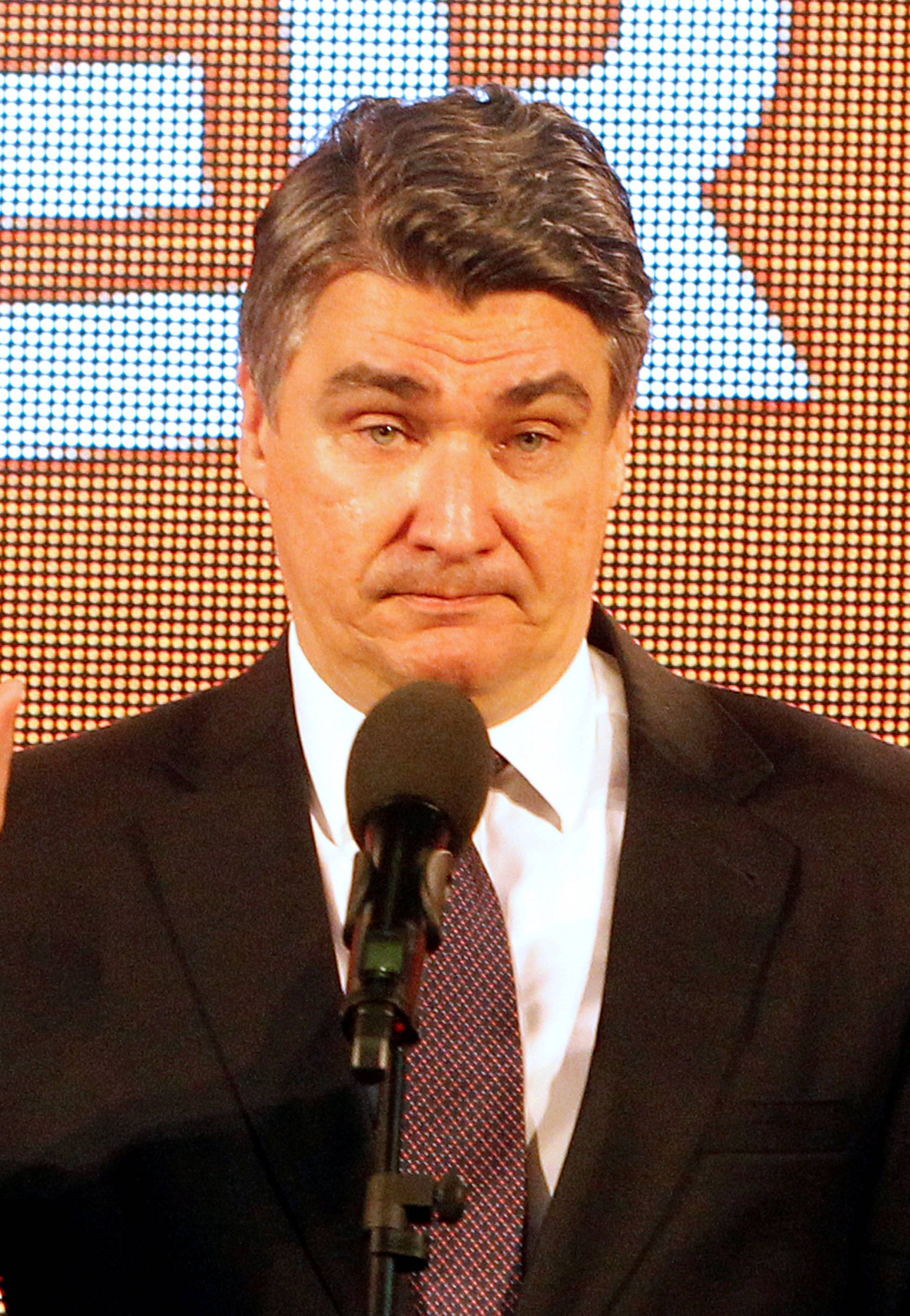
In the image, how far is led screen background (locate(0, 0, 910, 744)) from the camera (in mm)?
2197

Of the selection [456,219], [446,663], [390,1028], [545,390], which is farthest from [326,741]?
[390,1028]

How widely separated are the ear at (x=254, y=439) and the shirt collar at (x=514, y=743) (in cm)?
16

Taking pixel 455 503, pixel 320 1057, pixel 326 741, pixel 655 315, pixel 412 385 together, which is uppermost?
pixel 655 315

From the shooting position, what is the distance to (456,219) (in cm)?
175

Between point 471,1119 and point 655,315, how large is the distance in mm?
987

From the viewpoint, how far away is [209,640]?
2211 millimetres

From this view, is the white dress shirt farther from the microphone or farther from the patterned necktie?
the microphone

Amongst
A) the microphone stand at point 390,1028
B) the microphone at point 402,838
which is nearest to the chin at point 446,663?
the microphone at point 402,838

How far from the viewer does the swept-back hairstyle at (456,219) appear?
5.76ft

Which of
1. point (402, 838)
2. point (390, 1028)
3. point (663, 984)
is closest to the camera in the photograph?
point (390, 1028)

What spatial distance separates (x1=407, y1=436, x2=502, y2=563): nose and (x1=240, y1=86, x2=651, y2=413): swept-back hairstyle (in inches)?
5.6

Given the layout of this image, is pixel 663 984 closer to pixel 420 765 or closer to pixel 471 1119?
pixel 471 1119

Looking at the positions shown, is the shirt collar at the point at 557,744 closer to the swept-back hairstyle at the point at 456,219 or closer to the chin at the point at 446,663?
the chin at the point at 446,663

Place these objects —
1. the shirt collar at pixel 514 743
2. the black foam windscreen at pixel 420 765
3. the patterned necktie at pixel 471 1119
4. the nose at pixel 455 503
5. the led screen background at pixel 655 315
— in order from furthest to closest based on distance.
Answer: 1. the led screen background at pixel 655 315
2. the shirt collar at pixel 514 743
3. the nose at pixel 455 503
4. the patterned necktie at pixel 471 1119
5. the black foam windscreen at pixel 420 765
